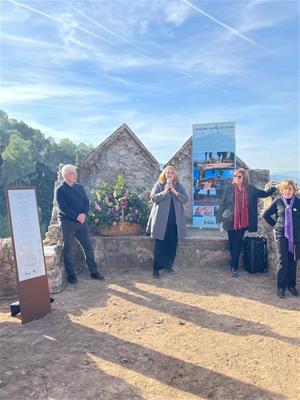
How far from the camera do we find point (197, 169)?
8.31 metres

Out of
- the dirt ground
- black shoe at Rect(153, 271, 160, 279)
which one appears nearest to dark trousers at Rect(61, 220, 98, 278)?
the dirt ground

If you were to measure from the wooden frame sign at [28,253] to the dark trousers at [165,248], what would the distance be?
7.01 feet

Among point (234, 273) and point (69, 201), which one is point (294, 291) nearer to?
point (234, 273)

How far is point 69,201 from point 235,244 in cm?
296

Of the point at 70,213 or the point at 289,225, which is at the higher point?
the point at 70,213

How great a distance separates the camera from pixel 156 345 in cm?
374

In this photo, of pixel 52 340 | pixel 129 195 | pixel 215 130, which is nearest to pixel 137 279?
pixel 129 195

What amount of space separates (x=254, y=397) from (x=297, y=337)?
1.33 metres

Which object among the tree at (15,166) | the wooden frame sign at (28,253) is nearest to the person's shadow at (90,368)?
the wooden frame sign at (28,253)

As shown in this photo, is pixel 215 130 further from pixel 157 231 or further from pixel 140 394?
pixel 140 394

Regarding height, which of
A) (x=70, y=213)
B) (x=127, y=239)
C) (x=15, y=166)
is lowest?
(x=127, y=239)

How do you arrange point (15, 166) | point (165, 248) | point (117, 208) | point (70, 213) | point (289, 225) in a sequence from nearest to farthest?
point (289, 225)
point (70, 213)
point (165, 248)
point (117, 208)
point (15, 166)

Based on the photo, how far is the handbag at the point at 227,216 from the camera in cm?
604

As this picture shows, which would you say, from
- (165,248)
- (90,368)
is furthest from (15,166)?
(90,368)
